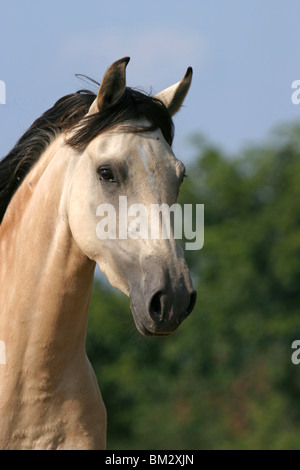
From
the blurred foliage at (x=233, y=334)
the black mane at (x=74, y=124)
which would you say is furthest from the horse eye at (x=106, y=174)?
the blurred foliage at (x=233, y=334)

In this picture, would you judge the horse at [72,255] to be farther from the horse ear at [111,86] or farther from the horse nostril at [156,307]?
the horse nostril at [156,307]

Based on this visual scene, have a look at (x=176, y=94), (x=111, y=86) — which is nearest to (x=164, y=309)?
(x=111, y=86)

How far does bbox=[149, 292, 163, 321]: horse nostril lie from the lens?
411 cm

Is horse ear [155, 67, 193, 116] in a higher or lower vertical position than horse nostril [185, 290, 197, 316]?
higher

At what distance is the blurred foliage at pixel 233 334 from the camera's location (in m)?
42.7

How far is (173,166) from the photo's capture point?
452cm

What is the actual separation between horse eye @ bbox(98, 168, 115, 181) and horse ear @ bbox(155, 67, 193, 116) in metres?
0.80

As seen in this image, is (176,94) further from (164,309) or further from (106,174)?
(164,309)

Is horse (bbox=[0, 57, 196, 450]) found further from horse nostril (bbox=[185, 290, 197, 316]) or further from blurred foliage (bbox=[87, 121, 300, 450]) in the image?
blurred foliage (bbox=[87, 121, 300, 450])

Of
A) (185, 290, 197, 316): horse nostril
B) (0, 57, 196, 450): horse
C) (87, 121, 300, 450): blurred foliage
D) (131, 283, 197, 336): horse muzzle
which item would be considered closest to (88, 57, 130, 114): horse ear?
(0, 57, 196, 450): horse

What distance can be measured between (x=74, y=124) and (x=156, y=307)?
1291 mm

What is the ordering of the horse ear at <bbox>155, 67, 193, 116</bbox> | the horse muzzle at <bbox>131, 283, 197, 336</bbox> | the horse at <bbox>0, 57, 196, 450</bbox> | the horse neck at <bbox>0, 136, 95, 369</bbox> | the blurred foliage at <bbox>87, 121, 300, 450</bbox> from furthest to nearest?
the blurred foliage at <bbox>87, 121, 300, 450</bbox> < the horse ear at <bbox>155, 67, 193, 116</bbox> < the horse neck at <bbox>0, 136, 95, 369</bbox> < the horse at <bbox>0, 57, 196, 450</bbox> < the horse muzzle at <bbox>131, 283, 197, 336</bbox>

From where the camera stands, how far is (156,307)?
163 inches

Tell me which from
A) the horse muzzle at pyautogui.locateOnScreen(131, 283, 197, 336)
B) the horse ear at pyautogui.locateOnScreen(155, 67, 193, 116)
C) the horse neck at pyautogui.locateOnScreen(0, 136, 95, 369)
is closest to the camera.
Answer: the horse muzzle at pyautogui.locateOnScreen(131, 283, 197, 336)
